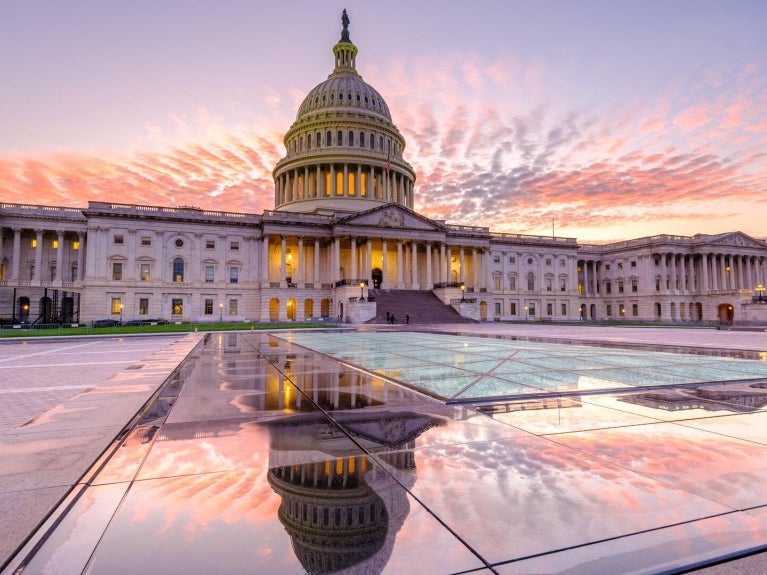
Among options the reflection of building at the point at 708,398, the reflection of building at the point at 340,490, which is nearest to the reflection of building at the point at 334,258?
the reflection of building at the point at 708,398

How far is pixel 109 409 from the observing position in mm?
6629

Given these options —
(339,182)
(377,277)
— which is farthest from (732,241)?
(339,182)

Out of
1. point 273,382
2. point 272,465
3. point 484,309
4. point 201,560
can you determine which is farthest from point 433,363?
point 484,309

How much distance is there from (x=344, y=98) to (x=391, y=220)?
39.1 meters

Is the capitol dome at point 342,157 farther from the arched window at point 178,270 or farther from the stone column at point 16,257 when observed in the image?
the stone column at point 16,257

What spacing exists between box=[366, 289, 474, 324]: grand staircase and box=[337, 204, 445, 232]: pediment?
11.2m

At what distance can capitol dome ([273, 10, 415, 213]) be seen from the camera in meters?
84.6

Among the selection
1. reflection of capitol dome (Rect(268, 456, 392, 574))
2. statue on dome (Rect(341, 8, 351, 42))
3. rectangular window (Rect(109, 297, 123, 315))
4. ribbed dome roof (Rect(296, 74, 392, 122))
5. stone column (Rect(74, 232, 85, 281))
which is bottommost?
reflection of capitol dome (Rect(268, 456, 392, 574))

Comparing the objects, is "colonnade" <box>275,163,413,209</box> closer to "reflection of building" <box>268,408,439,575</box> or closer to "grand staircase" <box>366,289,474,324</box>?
"grand staircase" <box>366,289,474,324</box>

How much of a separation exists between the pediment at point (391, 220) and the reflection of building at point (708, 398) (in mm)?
61671

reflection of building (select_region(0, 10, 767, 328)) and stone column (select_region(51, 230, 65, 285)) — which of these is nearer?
reflection of building (select_region(0, 10, 767, 328))

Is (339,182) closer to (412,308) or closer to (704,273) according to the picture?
(412,308)

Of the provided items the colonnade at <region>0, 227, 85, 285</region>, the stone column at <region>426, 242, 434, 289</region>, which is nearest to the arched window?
the colonnade at <region>0, 227, 85, 285</region>

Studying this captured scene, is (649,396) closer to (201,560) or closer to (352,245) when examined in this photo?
(201,560)
